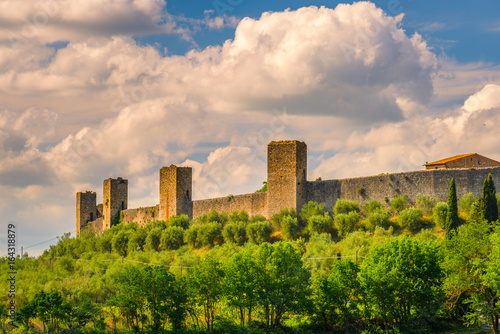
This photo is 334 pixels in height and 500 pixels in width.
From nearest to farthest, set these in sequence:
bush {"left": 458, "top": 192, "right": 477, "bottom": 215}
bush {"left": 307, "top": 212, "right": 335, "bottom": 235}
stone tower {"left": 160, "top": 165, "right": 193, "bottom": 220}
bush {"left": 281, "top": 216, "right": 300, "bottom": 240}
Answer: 1. bush {"left": 458, "top": 192, "right": 477, "bottom": 215}
2. bush {"left": 307, "top": 212, "right": 335, "bottom": 235}
3. bush {"left": 281, "top": 216, "right": 300, "bottom": 240}
4. stone tower {"left": 160, "top": 165, "right": 193, "bottom": 220}

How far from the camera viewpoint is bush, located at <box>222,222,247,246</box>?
47.4 m

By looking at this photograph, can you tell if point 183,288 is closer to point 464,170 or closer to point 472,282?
point 472,282

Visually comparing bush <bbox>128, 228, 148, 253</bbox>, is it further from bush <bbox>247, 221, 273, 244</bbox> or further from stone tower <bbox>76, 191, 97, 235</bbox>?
stone tower <bbox>76, 191, 97, 235</bbox>

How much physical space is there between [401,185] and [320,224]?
18.4 ft

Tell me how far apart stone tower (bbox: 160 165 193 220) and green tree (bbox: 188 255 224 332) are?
790 inches

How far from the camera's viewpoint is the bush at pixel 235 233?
47.4 m

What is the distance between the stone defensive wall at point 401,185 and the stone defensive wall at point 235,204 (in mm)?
4069

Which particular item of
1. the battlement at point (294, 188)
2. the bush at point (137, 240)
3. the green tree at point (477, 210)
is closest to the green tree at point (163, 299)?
the battlement at point (294, 188)

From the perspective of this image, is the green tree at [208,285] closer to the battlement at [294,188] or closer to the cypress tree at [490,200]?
the battlement at [294,188]

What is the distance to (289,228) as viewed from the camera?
4400cm

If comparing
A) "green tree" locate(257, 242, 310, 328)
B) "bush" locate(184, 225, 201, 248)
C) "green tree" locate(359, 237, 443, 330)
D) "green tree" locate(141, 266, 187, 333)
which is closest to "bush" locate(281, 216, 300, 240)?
"green tree" locate(257, 242, 310, 328)

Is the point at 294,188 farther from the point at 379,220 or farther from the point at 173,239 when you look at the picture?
the point at 173,239

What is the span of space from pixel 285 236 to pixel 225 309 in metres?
9.92

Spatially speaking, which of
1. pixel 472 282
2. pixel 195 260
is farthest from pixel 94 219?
pixel 472 282
